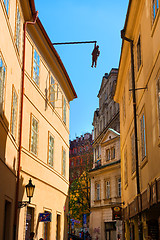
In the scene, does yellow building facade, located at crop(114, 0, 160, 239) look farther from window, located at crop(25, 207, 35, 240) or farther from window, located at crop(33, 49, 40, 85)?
window, located at crop(25, 207, 35, 240)

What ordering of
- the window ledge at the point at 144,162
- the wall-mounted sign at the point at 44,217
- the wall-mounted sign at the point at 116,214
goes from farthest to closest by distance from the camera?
the wall-mounted sign at the point at 116,214 → the wall-mounted sign at the point at 44,217 → the window ledge at the point at 144,162

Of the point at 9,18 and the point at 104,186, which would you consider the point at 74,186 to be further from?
the point at 9,18

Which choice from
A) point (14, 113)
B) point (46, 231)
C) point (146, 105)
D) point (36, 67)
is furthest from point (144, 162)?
point (46, 231)

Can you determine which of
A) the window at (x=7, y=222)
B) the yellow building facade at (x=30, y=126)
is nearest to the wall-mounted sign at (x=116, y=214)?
the yellow building facade at (x=30, y=126)

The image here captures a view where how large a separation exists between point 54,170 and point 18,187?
6567 millimetres

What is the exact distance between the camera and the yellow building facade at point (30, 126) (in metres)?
11.6

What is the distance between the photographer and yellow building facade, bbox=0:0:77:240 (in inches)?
458

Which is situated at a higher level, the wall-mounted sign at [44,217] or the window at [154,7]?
the window at [154,7]

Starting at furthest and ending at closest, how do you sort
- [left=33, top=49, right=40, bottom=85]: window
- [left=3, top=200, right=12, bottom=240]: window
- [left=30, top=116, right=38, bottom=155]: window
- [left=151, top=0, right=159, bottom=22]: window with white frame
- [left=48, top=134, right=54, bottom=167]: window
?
[left=48, top=134, right=54, bottom=167]: window
[left=33, top=49, right=40, bottom=85]: window
[left=30, top=116, right=38, bottom=155]: window
[left=3, top=200, right=12, bottom=240]: window
[left=151, top=0, right=159, bottom=22]: window with white frame

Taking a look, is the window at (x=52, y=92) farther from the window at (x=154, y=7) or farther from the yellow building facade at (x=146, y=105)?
the window at (x=154, y=7)

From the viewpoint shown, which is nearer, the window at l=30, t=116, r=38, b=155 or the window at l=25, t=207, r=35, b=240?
the window at l=25, t=207, r=35, b=240

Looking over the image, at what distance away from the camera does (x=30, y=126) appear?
15656 millimetres

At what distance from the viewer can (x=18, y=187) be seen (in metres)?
13.3

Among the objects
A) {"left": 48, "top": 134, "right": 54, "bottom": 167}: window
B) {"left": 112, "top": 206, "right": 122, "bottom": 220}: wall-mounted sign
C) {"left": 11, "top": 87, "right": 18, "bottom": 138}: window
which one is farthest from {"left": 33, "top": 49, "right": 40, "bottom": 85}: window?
{"left": 112, "top": 206, "right": 122, "bottom": 220}: wall-mounted sign
